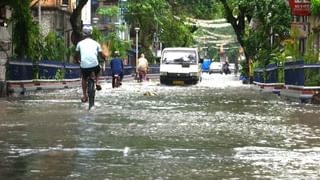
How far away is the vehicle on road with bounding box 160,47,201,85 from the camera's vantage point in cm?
3938

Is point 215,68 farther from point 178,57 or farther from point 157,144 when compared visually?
point 157,144

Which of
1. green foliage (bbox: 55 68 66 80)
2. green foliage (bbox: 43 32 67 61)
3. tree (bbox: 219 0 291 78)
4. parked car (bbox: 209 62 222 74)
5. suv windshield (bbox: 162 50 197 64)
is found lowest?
parked car (bbox: 209 62 222 74)

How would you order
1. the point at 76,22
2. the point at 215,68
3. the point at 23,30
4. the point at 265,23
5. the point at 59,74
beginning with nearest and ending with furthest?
the point at 23,30, the point at 59,74, the point at 265,23, the point at 76,22, the point at 215,68

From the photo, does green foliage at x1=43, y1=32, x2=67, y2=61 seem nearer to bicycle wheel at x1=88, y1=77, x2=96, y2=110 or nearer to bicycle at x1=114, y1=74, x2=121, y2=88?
bicycle at x1=114, y1=74, x2=121, y2=88

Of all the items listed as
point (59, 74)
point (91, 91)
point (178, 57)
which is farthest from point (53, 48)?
point (91, 91)

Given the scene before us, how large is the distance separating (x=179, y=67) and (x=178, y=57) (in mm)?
1108

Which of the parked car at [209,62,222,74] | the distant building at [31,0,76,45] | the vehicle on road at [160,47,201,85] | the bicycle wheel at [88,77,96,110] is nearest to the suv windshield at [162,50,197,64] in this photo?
the vehicle on road at [160,47,201,85]

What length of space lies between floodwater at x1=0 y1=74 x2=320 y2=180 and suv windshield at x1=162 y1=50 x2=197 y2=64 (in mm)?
25585

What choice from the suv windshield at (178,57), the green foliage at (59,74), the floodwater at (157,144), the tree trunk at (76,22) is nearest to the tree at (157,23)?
the suv windshield at (178,57)

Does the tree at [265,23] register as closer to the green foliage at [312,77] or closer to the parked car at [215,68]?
the green foliage at [312,77]

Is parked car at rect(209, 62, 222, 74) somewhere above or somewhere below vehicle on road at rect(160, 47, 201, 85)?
below

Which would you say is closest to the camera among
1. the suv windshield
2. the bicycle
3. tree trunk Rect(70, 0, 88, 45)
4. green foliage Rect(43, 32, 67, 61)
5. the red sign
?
the red sign

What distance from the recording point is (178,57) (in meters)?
40.6

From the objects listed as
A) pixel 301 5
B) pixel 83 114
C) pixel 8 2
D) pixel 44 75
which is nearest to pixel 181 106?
pixel 83 114
